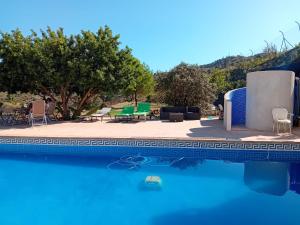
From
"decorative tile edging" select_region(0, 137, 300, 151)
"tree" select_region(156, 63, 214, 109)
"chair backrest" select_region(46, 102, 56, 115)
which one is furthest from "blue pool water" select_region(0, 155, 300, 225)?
"tree" select_region(156, 63, 214, 109)

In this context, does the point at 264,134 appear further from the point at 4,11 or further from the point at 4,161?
the point at 4,11

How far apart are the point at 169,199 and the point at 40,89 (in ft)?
36.7

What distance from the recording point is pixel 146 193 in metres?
6.12

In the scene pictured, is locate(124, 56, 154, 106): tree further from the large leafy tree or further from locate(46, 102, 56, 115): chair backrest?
locate(46, 102, 56, 115): chair backrest

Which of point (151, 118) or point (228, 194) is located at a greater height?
point (151, 118)

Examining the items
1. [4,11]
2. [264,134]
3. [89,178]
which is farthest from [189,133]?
[4,11]

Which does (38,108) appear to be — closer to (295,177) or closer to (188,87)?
(188,87)

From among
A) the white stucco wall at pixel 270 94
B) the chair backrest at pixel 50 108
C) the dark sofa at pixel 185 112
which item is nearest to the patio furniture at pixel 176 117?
the dark sofa at pixel 185 112

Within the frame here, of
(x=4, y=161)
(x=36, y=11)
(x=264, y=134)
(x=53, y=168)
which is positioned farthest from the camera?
(x=36, y=11)

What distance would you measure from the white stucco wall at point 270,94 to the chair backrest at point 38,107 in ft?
28.6

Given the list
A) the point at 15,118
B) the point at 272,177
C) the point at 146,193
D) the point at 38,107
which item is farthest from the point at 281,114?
the point at 15,118

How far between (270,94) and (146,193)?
21.2ft

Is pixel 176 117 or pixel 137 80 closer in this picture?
pixel 176 117

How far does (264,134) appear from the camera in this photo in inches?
380
